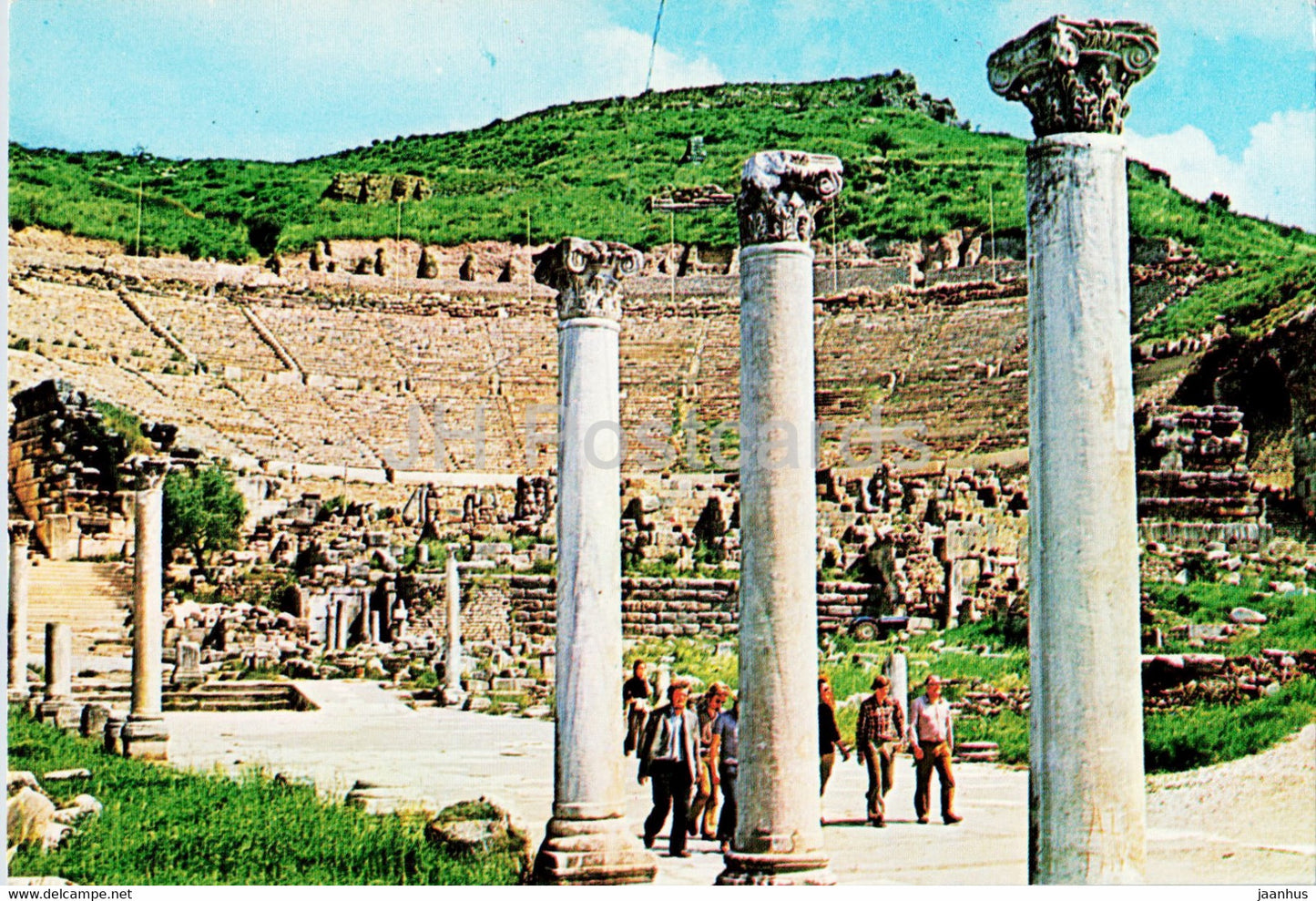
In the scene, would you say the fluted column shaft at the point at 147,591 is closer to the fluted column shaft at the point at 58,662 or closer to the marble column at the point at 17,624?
the fluted column shaft at the point at 58,662

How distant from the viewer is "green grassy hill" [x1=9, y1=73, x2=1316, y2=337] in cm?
5691

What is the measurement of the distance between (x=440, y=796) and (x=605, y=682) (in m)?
5.03

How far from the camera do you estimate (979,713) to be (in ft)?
60.0

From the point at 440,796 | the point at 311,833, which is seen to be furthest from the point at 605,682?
the point at 440,796

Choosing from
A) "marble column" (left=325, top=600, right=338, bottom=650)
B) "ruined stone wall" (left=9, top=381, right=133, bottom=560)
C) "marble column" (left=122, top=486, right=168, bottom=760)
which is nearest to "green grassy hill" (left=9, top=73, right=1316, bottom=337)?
"ruined stone wall" (left=9, top=381, right=133, bottom=560)

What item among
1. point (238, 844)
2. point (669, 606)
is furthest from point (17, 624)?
point (669, 606)

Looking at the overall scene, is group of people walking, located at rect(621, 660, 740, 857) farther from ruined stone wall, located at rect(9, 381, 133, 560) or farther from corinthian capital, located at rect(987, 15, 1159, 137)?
ruined stone wall, located at rect(9, 381, 133, 560)

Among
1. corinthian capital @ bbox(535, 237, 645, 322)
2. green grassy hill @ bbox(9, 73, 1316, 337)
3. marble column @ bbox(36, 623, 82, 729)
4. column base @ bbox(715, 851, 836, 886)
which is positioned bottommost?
column base @ bbox(715, 851, 836, 886)

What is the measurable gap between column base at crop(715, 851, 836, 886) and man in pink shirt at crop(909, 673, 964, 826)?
12.5ft

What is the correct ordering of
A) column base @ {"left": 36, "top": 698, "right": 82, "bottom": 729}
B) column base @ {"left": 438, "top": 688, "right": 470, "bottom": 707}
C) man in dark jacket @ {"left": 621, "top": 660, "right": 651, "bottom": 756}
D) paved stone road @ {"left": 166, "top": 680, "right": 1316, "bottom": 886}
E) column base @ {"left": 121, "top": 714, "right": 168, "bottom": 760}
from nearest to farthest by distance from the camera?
paved stone road @ {"left": 166, "top": 680, "right": 1316, "bottom": 886} → man in dark jacket @ {"left": 621, "top": 660, "right": 651, "bottom": 756} → column base @ {"left": 121, "top": 714, "right": 168, "bottom": 760} → column base @ {"left": 36, "top": 698, "right": 82, "bottom": 729} → column base @ {"left": 438, "top": 688, "right": 470, "bottom": 707}

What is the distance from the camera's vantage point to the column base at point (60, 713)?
1797cm

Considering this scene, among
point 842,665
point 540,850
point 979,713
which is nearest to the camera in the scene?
point 540,850

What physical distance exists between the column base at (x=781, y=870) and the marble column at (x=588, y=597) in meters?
1.36

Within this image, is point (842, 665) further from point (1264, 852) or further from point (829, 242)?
point (829, 242)
